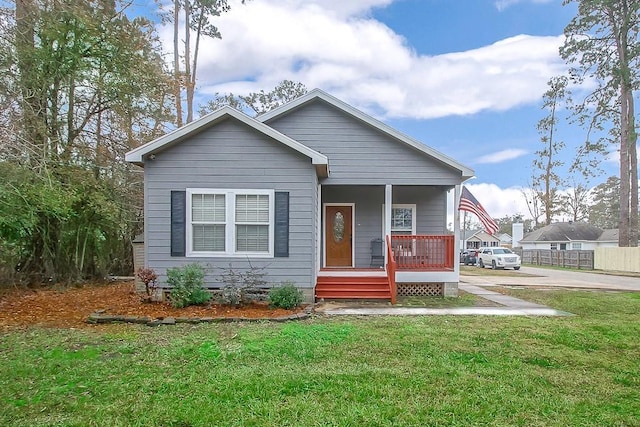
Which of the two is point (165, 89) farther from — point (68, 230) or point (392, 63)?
point (392, 63)

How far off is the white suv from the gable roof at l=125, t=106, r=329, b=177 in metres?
21.6

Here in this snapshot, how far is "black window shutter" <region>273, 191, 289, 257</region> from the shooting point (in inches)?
355

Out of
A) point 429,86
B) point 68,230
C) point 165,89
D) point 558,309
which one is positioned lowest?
point 558,309

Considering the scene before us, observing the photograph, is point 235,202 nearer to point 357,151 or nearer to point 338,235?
point 357,151

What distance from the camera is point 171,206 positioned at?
891 cm

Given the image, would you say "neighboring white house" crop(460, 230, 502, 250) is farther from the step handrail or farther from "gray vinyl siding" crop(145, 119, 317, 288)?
"gray vinyl siding" crop(145, 119, 317, 288)

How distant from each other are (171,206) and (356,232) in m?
5.69

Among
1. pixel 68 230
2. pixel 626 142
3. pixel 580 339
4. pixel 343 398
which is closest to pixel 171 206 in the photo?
pixel 68 230

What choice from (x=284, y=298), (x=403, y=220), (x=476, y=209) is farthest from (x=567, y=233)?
(x=284, y=298)

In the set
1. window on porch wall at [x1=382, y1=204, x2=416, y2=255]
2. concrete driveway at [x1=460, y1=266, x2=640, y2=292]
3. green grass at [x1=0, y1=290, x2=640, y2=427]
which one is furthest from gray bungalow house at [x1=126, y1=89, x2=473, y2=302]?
concrete driveway at [x1=460, y1=266, x2=640, y2=292]

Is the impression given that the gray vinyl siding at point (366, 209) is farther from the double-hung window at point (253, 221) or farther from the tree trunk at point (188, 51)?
the tree trunk at point (188, 51)

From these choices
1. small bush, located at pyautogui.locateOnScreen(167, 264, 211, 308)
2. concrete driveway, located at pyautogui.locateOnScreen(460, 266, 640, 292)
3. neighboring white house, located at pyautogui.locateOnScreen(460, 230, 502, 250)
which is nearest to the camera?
small bush, located at pyautogui.locateOnScreen(167, 264, 211, 308)

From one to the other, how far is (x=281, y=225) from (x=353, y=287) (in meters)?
2.48


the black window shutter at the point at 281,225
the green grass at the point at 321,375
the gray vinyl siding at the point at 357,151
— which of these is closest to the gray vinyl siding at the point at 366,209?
the gray vinyl siding at the point at 357,151
